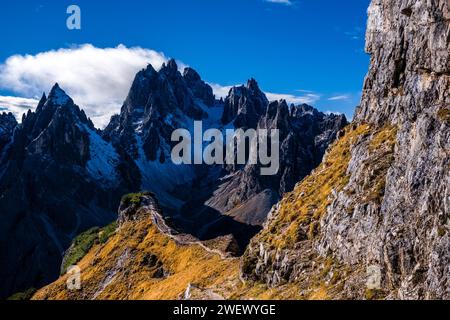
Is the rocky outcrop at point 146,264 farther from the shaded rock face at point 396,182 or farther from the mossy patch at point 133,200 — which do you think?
the shaded rock face at point 396,182

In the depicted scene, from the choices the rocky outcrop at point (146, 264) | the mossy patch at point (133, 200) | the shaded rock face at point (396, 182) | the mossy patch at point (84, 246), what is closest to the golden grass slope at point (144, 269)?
the rocky outcrop at point (146, 264)

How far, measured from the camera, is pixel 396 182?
57.7 meters

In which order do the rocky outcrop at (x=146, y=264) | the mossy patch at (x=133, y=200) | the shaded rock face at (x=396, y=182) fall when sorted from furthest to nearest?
the mossy patch at (x=133, y=200) → the rocky outcrop at (x=146, y=264) → the shaded rock face at (x=396, y=182)

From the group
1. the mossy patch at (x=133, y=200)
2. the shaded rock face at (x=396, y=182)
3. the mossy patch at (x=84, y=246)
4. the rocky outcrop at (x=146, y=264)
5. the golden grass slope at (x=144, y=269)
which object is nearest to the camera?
the shaded rock face at (x=396, y=182)

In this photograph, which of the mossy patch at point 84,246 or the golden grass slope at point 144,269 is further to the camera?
the mossy patch at point 84,246

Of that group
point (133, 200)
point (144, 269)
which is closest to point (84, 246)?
point (133, 200)

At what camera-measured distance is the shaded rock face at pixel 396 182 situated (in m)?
50.4

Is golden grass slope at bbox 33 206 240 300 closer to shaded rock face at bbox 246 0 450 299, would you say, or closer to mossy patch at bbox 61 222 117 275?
mossy patch at bbox 61 222 117 275

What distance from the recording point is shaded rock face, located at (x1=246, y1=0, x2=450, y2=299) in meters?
50.4

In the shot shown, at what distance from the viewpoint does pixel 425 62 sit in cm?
6719

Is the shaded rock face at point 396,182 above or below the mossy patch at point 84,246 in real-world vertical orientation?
above

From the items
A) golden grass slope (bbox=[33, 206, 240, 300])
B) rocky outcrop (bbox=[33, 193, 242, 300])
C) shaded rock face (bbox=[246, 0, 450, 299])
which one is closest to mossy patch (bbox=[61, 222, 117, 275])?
rocky outcrop (bbox=[33, 193, 242, 300])
